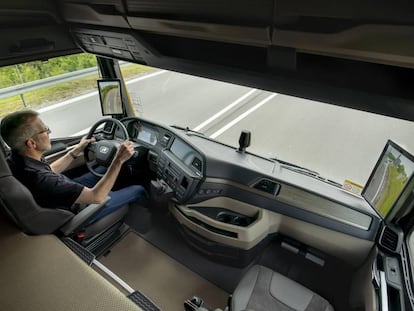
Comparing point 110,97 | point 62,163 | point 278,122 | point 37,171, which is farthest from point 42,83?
point 278,122

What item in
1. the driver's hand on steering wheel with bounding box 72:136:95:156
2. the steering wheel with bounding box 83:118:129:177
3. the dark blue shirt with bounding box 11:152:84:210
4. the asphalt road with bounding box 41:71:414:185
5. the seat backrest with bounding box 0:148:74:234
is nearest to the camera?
the seat backrest with bounding box 0:148:74:234

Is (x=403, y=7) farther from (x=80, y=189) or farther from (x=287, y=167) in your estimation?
(x=80, y=189)

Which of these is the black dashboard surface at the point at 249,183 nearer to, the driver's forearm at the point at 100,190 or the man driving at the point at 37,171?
the driver's forearm at the point at 100,190

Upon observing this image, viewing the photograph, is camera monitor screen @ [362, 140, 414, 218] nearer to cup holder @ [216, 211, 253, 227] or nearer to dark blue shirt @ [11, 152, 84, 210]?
cup holder @ [216, 211, 253, 227]

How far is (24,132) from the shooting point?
5.75 ft

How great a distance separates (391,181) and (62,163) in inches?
96.3

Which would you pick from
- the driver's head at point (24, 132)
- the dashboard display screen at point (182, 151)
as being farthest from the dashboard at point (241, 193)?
the driver's head at point (24, 132)

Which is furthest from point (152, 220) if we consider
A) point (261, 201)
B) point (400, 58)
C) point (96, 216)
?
point (400, 58)

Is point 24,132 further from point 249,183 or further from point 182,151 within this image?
point 249,183

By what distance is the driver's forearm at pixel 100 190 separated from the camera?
182 centimetres

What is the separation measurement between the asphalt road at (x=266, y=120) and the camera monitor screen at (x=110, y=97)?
20 centimetres

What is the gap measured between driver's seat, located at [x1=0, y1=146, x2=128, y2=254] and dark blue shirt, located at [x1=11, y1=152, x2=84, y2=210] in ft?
0.31

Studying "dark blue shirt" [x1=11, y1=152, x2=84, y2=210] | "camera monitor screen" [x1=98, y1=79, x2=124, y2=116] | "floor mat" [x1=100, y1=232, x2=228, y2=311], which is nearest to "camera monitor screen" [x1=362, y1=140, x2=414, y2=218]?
"floor mat" [x1=100, y1=232, x2=228, y2=311]

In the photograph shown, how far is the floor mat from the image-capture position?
204 centimetres
